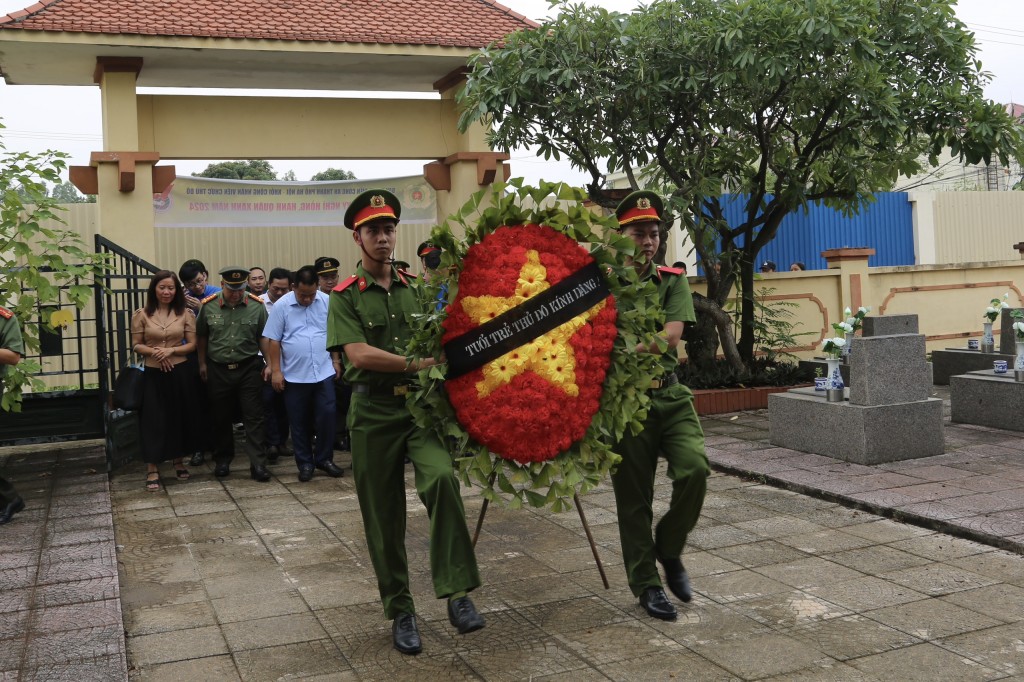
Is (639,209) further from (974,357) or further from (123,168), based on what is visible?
(974,357)

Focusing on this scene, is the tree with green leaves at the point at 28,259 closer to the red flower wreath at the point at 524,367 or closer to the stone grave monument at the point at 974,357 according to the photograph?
the red flower wreath at the point at 524,367

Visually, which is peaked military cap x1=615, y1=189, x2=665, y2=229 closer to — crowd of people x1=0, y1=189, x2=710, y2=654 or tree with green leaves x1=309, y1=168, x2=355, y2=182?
crowd of people x1=0, y1=189, x2=710, y2=654

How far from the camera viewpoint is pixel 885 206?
763 inches

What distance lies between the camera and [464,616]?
435cm


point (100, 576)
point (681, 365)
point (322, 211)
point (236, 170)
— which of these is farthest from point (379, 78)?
point (236, 170)

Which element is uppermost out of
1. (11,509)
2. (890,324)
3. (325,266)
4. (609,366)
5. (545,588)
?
(325,266)

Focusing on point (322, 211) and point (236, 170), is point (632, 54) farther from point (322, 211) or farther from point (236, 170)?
point (236, 170)

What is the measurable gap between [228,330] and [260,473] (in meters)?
1.21

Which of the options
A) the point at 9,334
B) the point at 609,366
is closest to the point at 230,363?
the point at 9,334

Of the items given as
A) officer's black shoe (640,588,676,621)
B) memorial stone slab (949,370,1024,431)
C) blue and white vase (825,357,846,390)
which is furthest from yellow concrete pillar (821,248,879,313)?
officer's black shoe (640,588,676,621)

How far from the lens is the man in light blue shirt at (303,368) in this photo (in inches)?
332

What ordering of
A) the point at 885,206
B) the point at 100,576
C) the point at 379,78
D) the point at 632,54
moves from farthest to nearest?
the point at 885,206, the point at 379,78, the point at 632,54, the point at 100,576

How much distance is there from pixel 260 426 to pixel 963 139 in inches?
306

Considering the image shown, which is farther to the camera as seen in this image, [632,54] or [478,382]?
[632,54]
